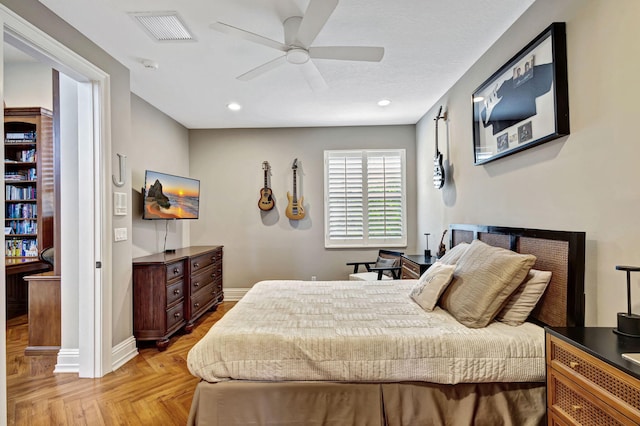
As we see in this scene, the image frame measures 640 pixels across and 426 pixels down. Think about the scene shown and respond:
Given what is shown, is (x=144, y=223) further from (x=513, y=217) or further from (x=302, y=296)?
(x=513, y=217)

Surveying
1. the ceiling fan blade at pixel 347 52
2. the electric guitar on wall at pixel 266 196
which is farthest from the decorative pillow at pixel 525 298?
the electric guitar on wall at pixel 266 196

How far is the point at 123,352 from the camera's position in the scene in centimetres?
290

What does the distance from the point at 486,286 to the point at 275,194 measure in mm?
3561

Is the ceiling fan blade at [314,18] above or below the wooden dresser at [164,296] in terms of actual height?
above

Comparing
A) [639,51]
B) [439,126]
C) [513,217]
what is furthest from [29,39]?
[439,126]

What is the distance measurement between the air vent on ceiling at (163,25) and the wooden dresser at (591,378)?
2.85 meters

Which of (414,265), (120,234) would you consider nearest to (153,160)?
(120,234)

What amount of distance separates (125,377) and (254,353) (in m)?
1.63

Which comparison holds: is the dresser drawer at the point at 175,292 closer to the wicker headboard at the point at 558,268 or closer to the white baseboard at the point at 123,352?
the white baseboard at the point at 123,352

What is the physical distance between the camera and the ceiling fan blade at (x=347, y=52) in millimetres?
2217

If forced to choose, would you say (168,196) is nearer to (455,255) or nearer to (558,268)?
(455,255)

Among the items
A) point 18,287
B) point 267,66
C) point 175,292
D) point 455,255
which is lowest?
point 18,287

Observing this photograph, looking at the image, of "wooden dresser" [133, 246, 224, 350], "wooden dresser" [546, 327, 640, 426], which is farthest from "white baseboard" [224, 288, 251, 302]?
"wooden dresser" [546, 327, 640, 426]

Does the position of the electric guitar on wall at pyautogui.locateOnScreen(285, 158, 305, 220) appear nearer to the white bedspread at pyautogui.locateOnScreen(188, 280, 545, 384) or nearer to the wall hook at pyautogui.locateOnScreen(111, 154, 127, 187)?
the wall hook at pyautogui.locateOnScreen(111, 154, 127, 187)
